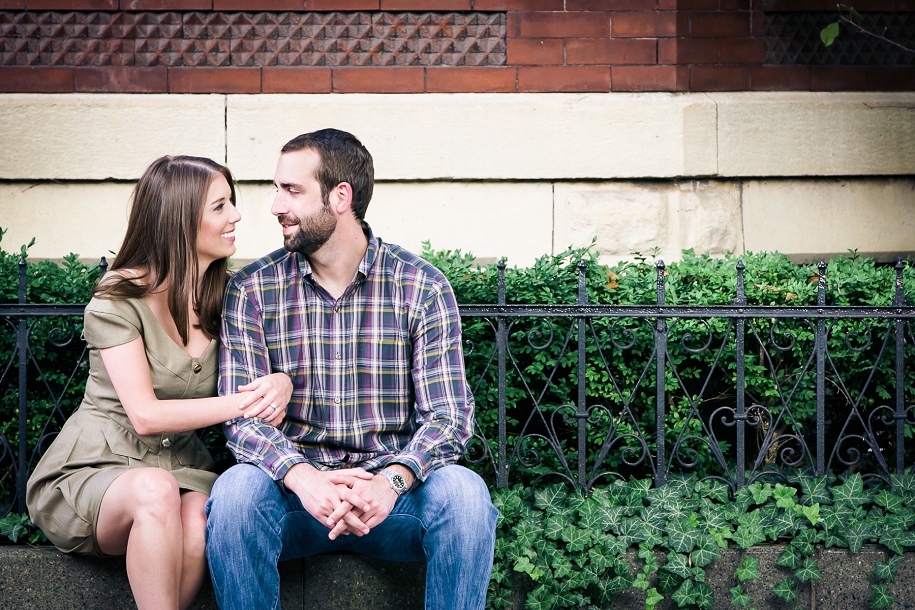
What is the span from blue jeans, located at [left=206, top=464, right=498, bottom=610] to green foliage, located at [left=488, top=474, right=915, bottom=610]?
56 centimetres

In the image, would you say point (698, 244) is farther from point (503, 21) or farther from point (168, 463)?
point (168, 463)

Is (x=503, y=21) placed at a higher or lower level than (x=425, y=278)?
higher

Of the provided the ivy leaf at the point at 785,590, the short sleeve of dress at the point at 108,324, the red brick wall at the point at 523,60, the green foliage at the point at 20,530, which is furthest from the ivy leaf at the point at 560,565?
the red brick wall at the point at 523,60

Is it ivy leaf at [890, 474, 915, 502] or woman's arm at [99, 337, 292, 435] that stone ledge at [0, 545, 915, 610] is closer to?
woman's arm at [99, 337, 292, 435]

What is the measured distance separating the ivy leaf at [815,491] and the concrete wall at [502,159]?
6.06 feet

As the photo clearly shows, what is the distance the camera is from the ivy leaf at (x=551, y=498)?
3.66 m

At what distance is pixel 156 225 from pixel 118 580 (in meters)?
1.32

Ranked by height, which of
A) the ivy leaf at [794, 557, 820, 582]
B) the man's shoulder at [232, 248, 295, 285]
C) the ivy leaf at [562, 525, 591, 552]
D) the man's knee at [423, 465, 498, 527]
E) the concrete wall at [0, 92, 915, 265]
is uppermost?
the concrete wall at [0, 92, 915, 265]

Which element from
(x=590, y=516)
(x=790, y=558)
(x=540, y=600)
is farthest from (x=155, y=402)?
(x=790, y=558)

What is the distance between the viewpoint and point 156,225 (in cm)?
312

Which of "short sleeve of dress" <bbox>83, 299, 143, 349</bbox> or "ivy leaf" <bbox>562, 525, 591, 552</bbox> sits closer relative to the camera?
"short sleeve of dress" <bbox>83, 299, 143, 349</bbox>

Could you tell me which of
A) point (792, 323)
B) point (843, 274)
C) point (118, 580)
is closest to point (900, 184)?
point (843, 274)

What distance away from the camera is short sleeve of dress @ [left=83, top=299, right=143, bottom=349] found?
2.95 m

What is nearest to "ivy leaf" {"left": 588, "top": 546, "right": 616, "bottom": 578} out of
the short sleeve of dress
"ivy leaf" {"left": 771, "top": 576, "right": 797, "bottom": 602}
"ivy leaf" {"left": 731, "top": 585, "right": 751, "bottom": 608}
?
"ivy leaf" {"left": 731, "top": 585, "right": 751, "bottom": 608}
